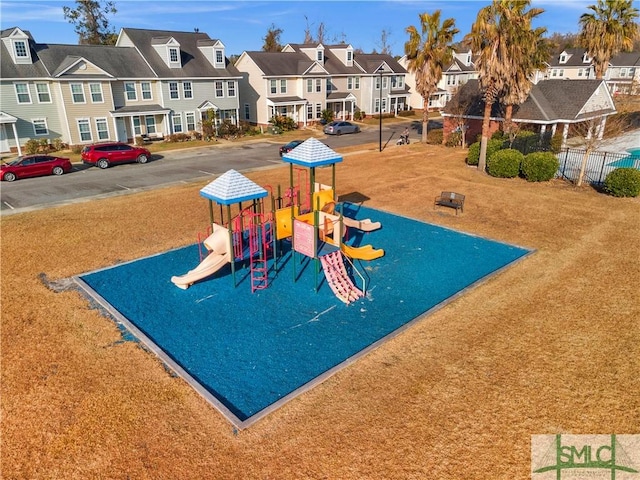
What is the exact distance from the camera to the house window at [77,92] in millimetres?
38500

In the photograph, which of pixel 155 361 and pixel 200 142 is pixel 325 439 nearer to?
pixel 155 361

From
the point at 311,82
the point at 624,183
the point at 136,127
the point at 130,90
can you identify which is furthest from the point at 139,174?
the point at 311,82

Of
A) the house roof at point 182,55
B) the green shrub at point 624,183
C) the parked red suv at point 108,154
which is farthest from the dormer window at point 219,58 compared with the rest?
the green shrub at point 624,183

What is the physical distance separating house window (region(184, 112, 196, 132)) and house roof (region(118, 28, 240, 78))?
3.84 m

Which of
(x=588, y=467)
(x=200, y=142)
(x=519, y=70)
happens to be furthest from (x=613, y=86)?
(x=588, y=467)

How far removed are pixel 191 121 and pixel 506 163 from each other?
1321 inches

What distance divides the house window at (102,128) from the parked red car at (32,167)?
11.4m

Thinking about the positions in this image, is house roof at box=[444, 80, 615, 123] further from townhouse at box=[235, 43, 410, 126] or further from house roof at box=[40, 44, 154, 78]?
house roof at box=[40, 44, 154, 78]

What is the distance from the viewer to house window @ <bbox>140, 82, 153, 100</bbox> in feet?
142

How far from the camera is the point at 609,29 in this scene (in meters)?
38.4

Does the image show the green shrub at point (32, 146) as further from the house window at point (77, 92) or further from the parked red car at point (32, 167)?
the parked red car at point (32, 167)

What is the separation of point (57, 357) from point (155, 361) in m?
2.35

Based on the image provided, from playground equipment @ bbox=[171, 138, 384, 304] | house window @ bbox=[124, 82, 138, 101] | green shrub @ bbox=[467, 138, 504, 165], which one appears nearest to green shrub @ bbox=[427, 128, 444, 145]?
green shrub @ bbox=[467, 138, 504, 165]

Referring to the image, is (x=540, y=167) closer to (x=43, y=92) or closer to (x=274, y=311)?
(x=274, y=311)
